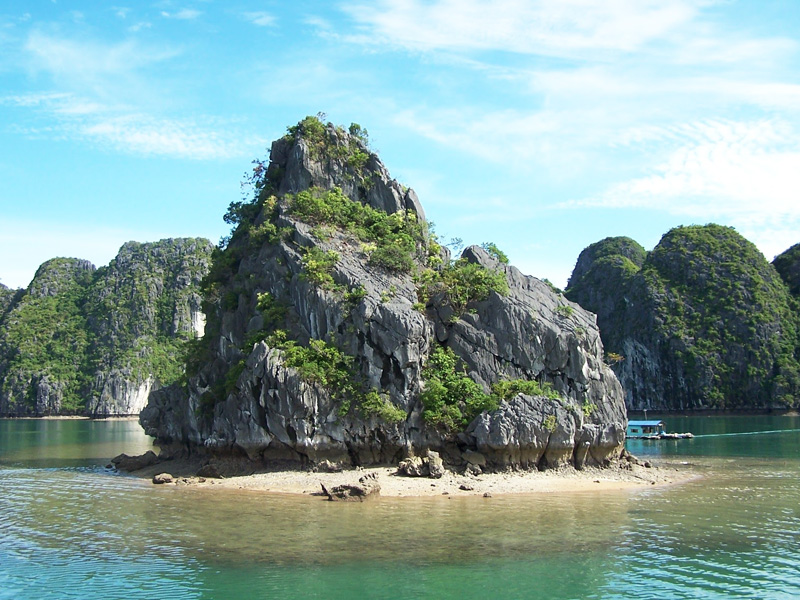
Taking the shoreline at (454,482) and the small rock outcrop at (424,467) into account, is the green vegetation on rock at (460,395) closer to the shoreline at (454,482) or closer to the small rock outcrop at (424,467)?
the small rock outcrop at (424,467)

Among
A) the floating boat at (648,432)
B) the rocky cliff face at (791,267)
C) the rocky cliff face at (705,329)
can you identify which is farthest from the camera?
the rocky cliff face at (791,267)

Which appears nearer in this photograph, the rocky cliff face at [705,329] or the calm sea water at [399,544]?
the calm sea water at [399,544]

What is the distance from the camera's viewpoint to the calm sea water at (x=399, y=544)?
1653 centimetres

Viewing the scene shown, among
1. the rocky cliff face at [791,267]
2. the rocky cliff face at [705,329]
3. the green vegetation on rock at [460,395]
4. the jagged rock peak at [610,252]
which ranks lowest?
the green vegetation on rock at [460,395]

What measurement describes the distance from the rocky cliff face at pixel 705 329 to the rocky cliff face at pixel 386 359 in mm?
90124

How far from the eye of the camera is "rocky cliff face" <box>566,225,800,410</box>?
379ft

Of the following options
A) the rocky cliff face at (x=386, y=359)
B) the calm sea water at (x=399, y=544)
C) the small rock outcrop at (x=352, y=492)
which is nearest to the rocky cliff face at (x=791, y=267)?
the rocky cliff face at (x=386, y=359)

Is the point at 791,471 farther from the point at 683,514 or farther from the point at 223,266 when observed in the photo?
the point at 223,266

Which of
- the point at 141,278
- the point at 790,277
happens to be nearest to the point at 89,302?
the point at 141,278

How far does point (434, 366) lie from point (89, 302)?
15336 centimetres

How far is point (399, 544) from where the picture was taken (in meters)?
20.1

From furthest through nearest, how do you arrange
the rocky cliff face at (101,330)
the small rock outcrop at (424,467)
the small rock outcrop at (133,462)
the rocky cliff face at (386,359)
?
1. the rocky cliff face at (101,330)
2. the small rock outcrop at (133,462)
3. the rocky cliff face at (386,359)
4. the small rock outcrop at (424,467)

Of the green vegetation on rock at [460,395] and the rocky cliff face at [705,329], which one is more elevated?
the rocky cliff face at [705,329]

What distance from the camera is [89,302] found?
552ft
